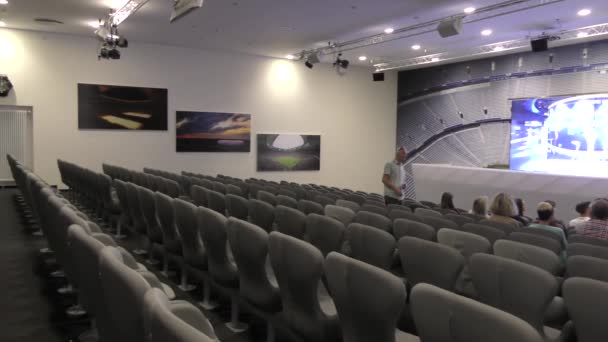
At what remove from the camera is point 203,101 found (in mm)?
12680

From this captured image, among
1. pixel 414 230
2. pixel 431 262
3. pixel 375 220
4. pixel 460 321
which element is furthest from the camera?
pixel 375 220

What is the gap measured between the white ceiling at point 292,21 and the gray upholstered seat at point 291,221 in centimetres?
544

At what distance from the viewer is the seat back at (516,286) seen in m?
2.03

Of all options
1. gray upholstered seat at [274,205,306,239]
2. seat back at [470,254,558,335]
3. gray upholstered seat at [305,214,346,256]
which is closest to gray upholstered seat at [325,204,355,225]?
gray upholstered seat at [274,205,306,239]

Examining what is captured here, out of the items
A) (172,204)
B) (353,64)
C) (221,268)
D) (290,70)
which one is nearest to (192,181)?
(172,204)

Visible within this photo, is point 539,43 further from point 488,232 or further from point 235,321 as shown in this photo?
point 235,321

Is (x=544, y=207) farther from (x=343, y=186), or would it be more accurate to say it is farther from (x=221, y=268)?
(x=343, y=186)

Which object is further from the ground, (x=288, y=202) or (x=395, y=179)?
(x=395, y=179)

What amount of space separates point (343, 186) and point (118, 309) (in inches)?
535

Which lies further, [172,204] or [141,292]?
[172,204]

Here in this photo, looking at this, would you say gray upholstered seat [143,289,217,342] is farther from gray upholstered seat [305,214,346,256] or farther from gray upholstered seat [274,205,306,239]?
gray upholstered seat [274,205,306,239]

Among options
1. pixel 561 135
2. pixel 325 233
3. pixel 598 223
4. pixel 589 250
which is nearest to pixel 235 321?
pixel 325 233

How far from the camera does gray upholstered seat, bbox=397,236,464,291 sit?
7.77 ft

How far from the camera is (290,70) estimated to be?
14.0m
